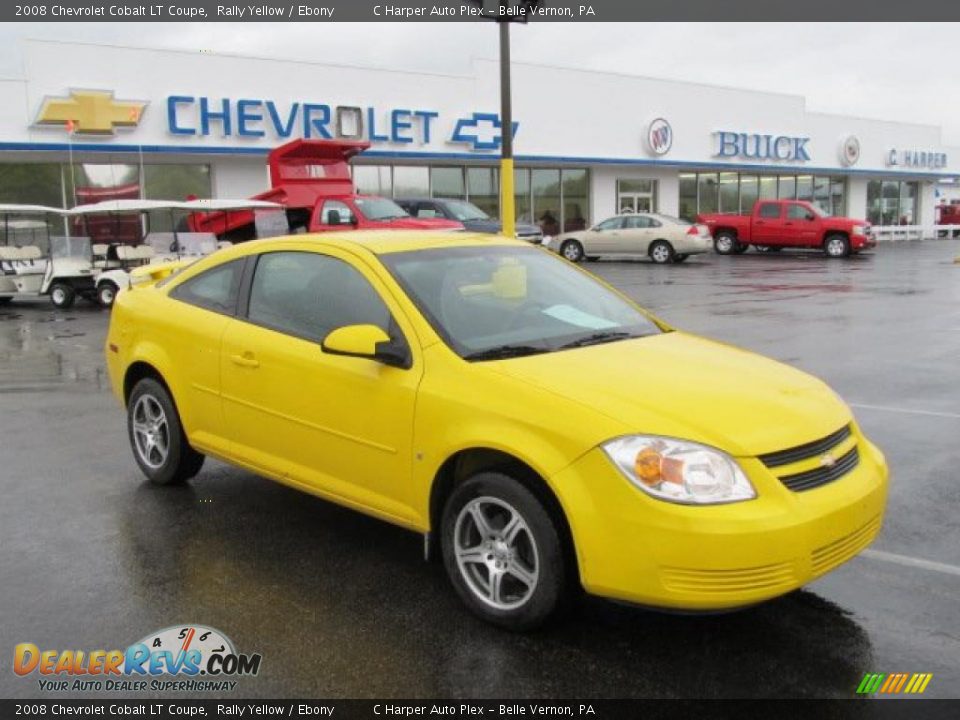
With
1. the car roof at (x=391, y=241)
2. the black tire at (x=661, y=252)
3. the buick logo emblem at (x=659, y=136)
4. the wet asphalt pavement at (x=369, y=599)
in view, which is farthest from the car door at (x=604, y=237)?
the car roof at (x=391, y=241)

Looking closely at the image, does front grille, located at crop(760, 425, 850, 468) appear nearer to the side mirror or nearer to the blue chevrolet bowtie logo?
the side mirror

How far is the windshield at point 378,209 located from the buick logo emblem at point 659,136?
16130mm

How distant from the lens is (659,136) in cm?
3381

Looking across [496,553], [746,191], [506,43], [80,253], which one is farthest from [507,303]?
[746,191]

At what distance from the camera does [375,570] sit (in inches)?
169

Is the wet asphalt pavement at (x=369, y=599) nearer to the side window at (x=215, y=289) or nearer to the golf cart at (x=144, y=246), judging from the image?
the side window at (x=215, y=289)

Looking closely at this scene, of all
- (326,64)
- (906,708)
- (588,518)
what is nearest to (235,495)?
(588,518)

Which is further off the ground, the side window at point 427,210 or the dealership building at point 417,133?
the dealership building at point 417,133

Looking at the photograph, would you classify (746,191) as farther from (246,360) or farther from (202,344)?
(246,360)

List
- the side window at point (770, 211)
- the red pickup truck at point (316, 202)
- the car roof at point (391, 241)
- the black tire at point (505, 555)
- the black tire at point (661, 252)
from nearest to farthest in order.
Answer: the black tire at point (505, 555) → the car roof at point (391, 241) → the red pickup truck at point (316, 202) → the black tire at point (661, 252) → the side window at point (770, 211)

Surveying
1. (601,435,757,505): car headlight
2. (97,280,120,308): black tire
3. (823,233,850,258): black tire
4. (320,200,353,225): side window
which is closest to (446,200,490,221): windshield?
(320,200,353,225): side window

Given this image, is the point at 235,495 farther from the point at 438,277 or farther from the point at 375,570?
the point at 438,277

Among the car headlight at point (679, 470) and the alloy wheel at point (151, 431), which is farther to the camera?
the alloy wheel at point (151, 431)

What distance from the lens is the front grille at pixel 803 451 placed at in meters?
3.38
